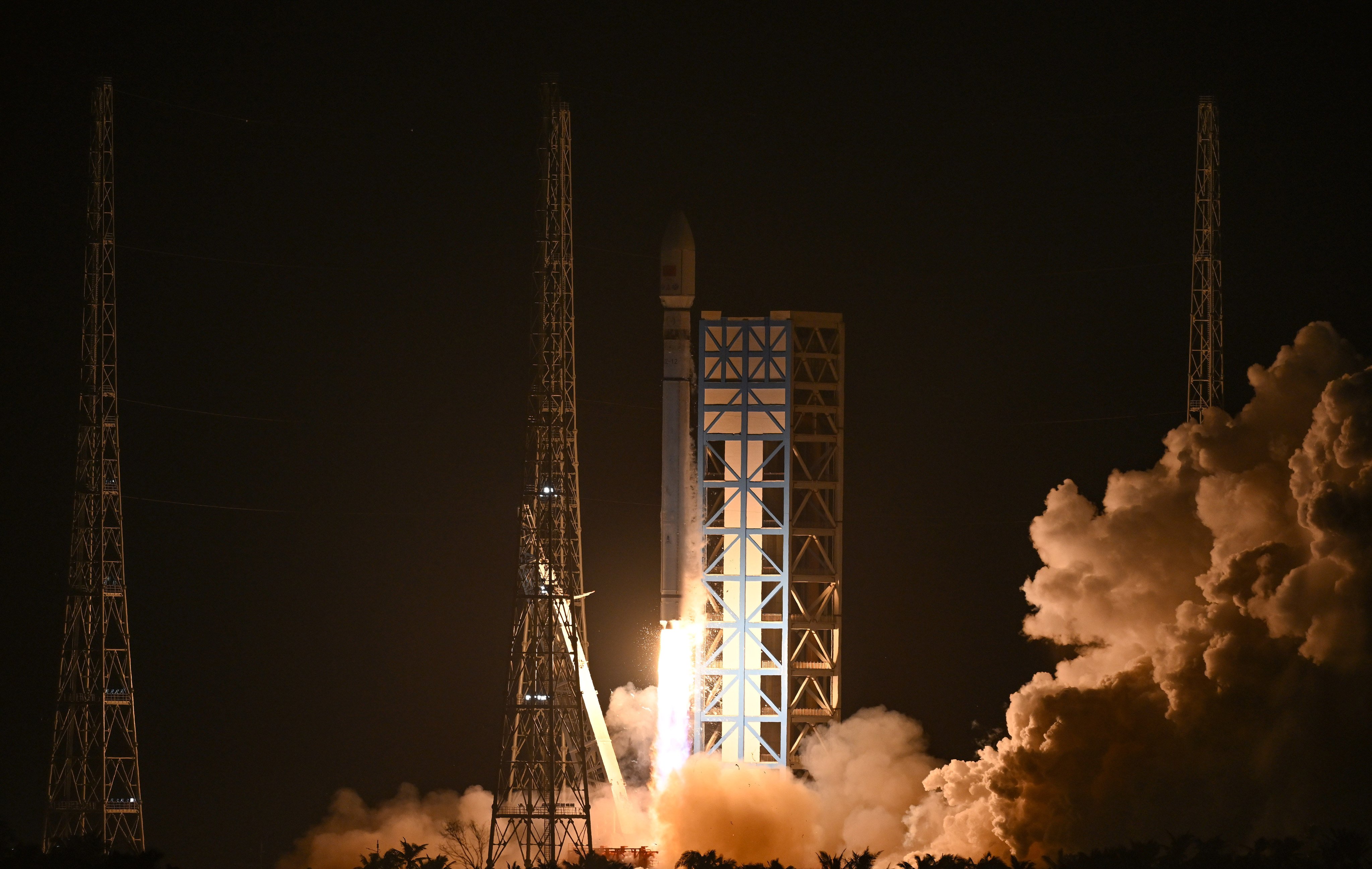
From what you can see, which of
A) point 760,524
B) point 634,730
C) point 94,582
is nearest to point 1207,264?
point 760,524

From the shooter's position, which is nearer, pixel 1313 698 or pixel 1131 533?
pixel 1313 698

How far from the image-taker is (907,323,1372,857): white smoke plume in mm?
27156

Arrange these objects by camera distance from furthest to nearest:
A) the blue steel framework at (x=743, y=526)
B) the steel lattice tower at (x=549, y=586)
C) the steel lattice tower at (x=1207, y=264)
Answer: the blue steel framework at (x=743, y=526)
the steel lattice tower at (x=549, y=586)
the steel lattice tower at (x=1207, y=264)

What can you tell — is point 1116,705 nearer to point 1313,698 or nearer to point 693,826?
point 1313,698

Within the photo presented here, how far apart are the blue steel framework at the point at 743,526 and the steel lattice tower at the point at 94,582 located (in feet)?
32.9

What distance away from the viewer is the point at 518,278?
137 ft

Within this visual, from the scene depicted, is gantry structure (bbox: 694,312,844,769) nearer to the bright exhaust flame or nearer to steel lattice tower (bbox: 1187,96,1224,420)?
the bright exhaust flame

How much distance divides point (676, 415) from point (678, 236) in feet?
10.4

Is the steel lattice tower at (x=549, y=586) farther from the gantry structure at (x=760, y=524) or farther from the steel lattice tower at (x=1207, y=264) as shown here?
the steel lattice tower at (x=1207, y=264)

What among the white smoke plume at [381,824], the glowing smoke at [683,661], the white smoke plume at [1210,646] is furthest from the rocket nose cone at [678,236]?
the white smoke plume at [381,824]

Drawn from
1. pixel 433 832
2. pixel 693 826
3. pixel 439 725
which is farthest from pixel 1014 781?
pixel 439 725

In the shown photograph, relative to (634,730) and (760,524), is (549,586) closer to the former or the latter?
(760,524)

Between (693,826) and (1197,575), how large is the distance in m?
9.35

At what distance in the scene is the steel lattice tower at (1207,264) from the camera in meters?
32.2
